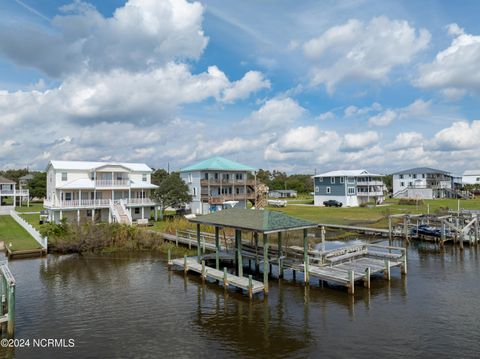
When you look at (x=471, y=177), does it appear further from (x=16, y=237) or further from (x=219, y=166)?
(x=16, y=237)

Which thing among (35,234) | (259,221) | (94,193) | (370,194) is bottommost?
(35,234)

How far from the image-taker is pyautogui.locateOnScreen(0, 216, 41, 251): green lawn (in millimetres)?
32375

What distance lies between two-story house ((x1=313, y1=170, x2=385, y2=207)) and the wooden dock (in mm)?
53598

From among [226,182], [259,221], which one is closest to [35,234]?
[259,221]

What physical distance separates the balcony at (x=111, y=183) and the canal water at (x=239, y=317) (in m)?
18.8

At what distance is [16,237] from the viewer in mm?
35969

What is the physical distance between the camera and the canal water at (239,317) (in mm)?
14695

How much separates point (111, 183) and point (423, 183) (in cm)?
7761

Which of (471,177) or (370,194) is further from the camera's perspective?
→ (471,177)

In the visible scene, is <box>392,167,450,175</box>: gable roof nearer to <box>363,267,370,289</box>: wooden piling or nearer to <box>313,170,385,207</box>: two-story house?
<box>313,170,385,207</box>: two-story house

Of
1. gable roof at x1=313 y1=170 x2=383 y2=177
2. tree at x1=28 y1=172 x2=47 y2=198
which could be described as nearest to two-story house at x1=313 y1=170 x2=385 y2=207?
gable roof at x1=313 y1=170 x2=383 y2=177

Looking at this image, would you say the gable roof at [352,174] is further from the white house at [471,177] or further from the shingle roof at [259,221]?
the white house at [471,177]

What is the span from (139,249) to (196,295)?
14.5 m

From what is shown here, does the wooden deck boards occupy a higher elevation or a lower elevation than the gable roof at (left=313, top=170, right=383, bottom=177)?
lower
